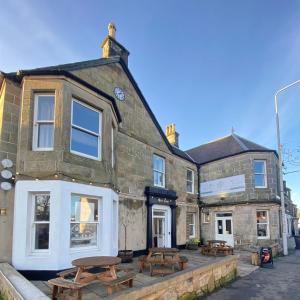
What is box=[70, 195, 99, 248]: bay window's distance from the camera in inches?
328

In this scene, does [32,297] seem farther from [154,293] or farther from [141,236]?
[141,236]

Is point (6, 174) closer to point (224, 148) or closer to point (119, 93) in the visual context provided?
point (119, 93)

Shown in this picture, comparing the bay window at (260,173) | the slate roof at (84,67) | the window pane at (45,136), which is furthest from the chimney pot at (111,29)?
the bay window at (260,173)

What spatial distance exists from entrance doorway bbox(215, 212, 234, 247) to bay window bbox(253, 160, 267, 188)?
9.78 feet

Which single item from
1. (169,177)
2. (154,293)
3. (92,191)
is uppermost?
(169,177)

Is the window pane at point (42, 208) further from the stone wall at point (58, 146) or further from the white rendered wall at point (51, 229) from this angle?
the stone wall at point (58, 146)

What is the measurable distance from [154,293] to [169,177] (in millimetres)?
10402

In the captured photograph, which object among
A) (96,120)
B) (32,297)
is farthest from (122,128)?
(32,297)

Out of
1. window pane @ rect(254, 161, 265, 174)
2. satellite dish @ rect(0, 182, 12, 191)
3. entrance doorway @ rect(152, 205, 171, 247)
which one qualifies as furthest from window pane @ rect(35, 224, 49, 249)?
window pane @ rect(254, 161, 265, 174)

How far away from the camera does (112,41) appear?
45.1ft

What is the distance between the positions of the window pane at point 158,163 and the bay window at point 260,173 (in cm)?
697

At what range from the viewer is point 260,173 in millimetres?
18531

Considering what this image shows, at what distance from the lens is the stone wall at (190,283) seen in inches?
229

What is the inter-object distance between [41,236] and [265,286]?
25.4 ft
